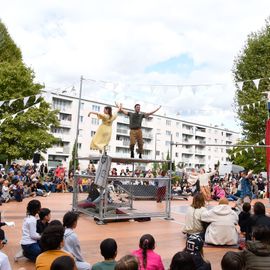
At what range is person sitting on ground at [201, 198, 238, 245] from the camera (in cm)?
908

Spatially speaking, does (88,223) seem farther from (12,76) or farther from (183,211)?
(12,76)

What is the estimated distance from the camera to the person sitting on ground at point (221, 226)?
9078 mm

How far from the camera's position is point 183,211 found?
1655cm

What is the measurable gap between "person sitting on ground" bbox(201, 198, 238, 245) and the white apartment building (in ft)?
103

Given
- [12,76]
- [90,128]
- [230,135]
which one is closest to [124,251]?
[12,76]

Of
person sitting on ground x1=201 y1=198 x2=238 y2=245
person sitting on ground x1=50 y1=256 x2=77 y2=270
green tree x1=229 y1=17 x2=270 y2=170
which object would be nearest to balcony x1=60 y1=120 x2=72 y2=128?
green tree x1=229 y1=17 x2=270 y2=170

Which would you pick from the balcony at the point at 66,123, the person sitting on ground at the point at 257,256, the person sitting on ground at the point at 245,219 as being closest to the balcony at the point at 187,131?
the balcony at the point at 66,123

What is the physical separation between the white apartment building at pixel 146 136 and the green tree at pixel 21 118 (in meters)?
9.81

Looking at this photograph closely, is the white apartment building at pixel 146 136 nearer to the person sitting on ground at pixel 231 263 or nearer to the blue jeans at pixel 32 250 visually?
the blue jeans at pixel 32 250

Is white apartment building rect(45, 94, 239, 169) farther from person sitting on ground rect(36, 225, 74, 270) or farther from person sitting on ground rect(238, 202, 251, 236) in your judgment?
person sitting on ground rect(36, 225, 74, 270)

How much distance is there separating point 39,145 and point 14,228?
22.4m

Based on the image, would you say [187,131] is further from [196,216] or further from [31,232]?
[31,232]

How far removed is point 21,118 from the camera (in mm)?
31688

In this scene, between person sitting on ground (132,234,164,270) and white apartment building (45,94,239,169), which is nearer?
person sitting on ground (132,234,164,270)
